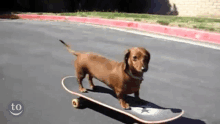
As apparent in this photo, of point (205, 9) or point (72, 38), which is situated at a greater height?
point (205, 9)

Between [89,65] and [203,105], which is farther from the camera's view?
[203,105]

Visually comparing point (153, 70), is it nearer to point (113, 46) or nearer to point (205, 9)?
→ point (113, 46)

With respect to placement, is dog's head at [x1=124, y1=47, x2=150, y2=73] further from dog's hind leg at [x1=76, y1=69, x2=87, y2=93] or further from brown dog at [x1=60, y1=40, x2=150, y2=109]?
dog's hind leg at [x1=76, y1=69, x2=87, y2=93]

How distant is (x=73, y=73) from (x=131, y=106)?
2009 mm

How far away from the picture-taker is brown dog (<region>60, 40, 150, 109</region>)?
2172mm

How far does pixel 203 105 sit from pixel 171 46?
340cm

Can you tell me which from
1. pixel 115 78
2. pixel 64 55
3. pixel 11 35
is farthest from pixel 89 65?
pixel 11 35

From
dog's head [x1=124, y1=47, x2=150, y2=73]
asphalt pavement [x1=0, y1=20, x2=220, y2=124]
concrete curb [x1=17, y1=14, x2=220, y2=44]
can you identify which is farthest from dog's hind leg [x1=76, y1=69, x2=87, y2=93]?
concrete curb [x1=17, y1=14, x2=220, y2=44]

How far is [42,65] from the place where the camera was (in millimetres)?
4648

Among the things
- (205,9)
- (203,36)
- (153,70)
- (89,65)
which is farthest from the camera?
(205,9)

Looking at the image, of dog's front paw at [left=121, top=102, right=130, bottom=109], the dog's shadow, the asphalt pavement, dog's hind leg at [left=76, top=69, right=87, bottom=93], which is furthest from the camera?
dog's hind leg at [left=76, top=69, right=87, bottom=93]

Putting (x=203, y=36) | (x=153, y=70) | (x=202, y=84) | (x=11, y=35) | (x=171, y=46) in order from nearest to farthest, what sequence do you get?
(x=202, y=84) < (x=153, y=70) < (x=171, y=46) < (x=203, y=36) < (x=11, y=35)

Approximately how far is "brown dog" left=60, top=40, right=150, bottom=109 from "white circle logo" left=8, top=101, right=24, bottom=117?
3.13 ft

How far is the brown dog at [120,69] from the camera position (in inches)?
85.5
